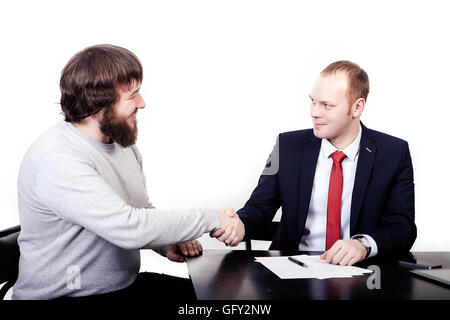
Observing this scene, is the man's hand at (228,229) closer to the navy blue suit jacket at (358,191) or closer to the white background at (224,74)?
the navy blue suit jacket at (358,191)

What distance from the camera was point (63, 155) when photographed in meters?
1.79

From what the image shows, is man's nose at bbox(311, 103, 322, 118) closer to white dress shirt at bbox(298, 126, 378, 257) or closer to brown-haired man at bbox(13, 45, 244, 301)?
white dress shirt at bbox(298, 126, 378, 257)

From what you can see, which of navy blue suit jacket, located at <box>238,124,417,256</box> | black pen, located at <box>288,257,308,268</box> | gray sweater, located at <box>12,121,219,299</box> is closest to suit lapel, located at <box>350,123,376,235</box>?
navy blue suit jacket, located at <box>238,124,417,256</box>

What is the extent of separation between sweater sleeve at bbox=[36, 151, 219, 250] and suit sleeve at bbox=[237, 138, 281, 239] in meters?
0.94

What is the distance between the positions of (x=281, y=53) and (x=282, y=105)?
0.39 m

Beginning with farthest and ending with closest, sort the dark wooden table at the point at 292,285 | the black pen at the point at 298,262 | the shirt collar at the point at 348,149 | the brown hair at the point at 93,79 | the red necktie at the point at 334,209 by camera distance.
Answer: the shirt collar at the point at 348,149 → the red necktie at the point at 334,209 → the brown hair at the point at 93,79 → the black pen at the point at 298,262 → the dark wooden table at the point at 292,285

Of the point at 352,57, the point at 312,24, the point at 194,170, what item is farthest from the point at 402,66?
the point at 194,170

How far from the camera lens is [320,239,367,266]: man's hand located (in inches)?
74.5

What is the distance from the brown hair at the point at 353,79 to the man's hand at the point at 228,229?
3.14 feet

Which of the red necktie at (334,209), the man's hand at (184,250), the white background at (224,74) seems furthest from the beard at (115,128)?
the white background at (224,74)

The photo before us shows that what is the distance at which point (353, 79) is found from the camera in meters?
2.73

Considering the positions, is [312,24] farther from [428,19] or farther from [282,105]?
[428,19]

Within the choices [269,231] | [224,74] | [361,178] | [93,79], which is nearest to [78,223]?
[93,79]

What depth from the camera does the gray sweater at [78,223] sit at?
1750mm
